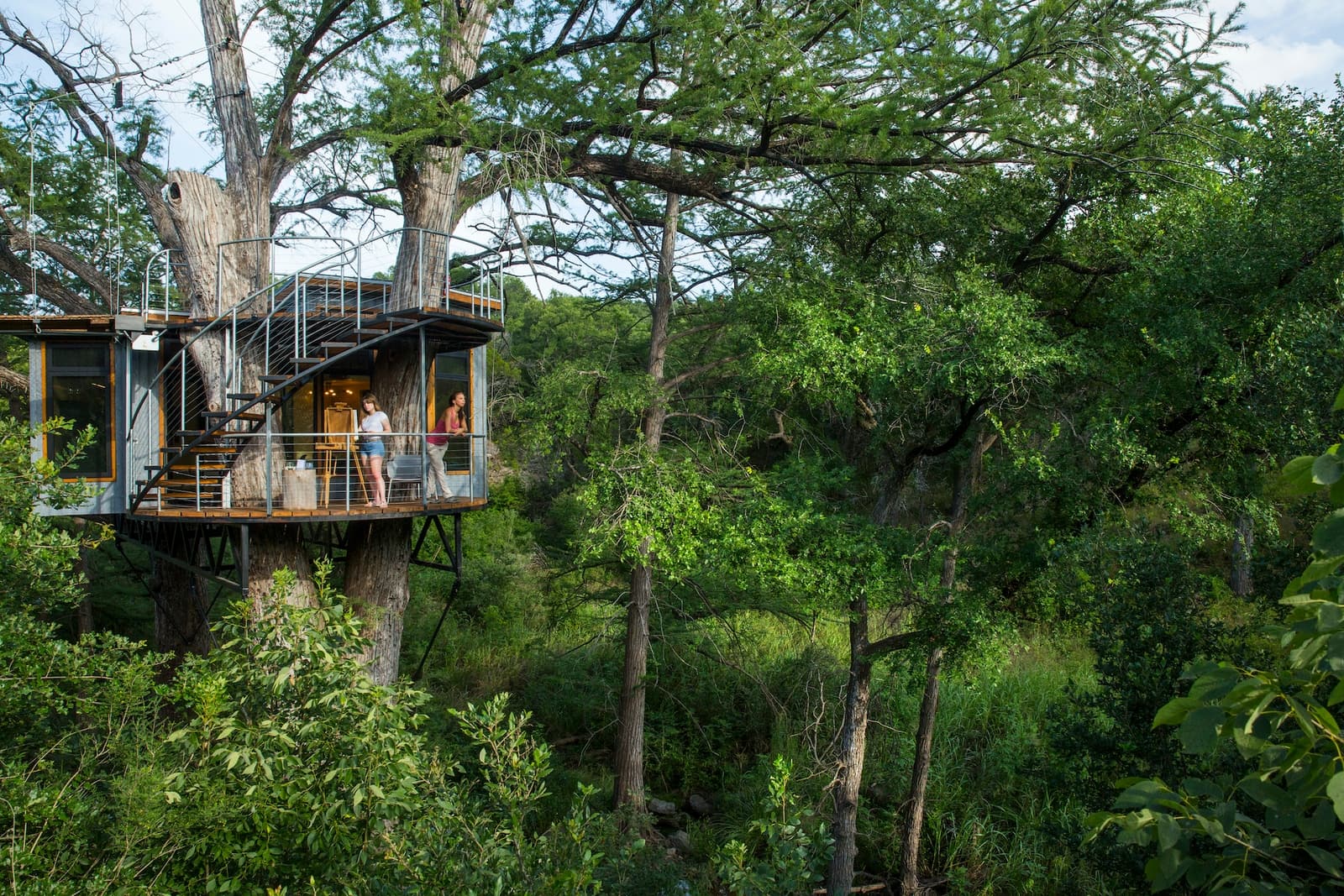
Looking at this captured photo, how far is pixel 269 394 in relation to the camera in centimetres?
859

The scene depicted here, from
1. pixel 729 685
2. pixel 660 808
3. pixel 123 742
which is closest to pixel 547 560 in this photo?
pixel 729 685

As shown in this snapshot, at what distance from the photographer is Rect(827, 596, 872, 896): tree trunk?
413 inches

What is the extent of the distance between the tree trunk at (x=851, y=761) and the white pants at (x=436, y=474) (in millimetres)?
5183

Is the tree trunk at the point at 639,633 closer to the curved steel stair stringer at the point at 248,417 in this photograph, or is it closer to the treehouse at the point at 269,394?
the treehouse at the point at 269,394

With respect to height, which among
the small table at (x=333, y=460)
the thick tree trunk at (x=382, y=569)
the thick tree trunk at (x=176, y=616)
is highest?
the small table at (x=333, y=460)

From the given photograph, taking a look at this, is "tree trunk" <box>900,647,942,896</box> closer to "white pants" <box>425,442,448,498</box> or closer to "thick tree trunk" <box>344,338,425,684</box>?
"white pants" <box>425,442,448,498</box>

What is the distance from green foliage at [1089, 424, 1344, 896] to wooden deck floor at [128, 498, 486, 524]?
332 inches

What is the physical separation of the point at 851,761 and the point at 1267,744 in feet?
31.7

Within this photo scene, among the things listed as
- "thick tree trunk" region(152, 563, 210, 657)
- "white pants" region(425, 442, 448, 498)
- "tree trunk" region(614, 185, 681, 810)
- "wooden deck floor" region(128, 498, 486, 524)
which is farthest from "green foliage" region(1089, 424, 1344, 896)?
"thick tree trunk" region(152, 563, 210, 657)

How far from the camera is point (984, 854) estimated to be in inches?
443

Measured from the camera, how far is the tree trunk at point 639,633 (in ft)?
41.9

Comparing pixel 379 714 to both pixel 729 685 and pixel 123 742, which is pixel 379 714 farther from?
pixel 729 685

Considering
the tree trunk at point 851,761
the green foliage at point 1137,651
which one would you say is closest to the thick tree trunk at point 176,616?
the tree trunk at point 851,761

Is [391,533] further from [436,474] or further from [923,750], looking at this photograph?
[923,750]
